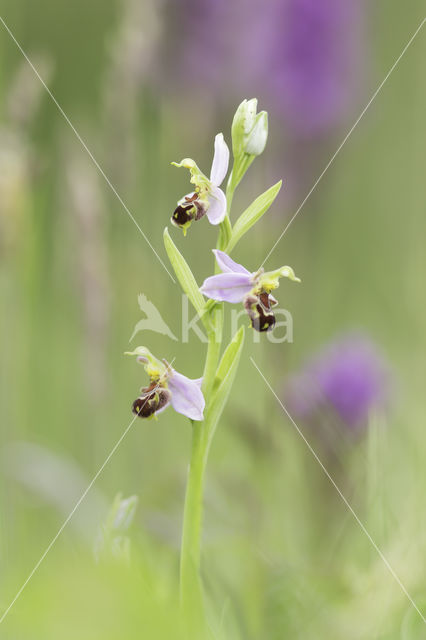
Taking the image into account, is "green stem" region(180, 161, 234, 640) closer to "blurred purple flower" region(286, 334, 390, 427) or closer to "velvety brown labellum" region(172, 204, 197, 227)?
"velvety brown labellum" region(172, 204, 197, 227)

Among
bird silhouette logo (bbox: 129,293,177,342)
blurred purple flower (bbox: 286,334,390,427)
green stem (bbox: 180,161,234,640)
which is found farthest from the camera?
blurred purple flower (bbox: 286,334,390,427)

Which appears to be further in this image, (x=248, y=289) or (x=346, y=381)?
(x=346, y=381)

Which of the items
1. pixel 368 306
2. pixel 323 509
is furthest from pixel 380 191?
pixel 323 509

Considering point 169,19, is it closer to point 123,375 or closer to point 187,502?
point 123,375

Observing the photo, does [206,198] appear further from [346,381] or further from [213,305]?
[346,381]

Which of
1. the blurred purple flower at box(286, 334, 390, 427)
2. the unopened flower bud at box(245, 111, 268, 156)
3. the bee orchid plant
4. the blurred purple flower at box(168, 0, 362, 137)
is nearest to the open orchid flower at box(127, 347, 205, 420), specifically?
the bee orchid plant

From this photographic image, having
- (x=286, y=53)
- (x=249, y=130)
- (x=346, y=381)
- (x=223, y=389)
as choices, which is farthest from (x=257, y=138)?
(x=286, y=53)

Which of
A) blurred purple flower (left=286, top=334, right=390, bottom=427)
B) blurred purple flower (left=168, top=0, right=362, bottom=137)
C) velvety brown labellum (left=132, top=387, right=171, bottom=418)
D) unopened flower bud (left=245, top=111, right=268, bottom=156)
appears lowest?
velvety brown labellum (left=132, top=387, right=171, bottom=418)
